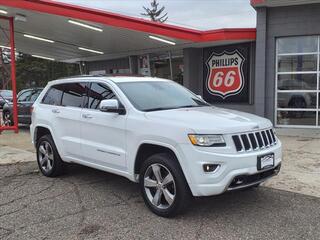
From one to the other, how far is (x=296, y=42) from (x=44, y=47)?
39.0 feet

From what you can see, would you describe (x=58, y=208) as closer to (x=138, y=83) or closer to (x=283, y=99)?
(x=138, y=83)

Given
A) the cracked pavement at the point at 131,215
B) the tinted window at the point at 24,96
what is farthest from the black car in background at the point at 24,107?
the cracked pavement at the point at 131,215

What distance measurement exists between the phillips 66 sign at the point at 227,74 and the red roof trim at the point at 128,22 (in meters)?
1.12

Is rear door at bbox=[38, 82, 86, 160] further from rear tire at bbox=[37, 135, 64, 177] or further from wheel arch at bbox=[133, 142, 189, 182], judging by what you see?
wheel arch at bbox=[133, 142, 189, 182]

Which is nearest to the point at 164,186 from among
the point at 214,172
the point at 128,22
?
the point at 214,172

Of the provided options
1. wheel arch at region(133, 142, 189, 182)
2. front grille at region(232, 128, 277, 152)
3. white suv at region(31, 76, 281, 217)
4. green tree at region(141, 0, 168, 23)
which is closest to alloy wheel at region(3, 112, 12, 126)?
white suv at region(31, 76, 281, 217)

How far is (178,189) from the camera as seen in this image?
5.06 m

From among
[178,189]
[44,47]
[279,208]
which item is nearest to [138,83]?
[178,189]

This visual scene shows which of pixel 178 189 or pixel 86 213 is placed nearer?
pixel 178 189

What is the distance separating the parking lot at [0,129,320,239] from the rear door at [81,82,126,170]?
1.89 feet

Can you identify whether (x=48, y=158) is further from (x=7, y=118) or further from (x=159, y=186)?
(x=7, y=118)

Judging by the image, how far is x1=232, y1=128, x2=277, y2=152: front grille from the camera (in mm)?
5066

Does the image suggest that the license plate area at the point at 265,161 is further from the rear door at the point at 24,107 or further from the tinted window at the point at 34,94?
the tinted window at the point at 34,94

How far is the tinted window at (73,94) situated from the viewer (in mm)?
6934
